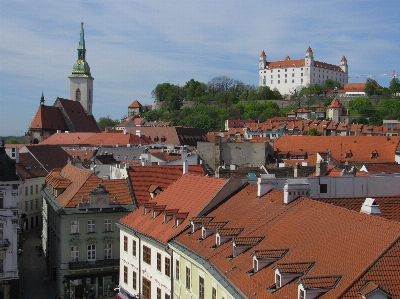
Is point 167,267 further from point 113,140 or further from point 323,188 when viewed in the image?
Result: point 113,140

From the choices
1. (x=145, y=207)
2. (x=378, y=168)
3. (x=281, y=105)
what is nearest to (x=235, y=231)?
(x=145, y=207)

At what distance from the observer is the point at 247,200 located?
24.6 meters

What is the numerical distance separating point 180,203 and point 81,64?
116m

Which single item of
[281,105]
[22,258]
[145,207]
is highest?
[281,105]

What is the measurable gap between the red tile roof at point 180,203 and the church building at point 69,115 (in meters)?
79.4

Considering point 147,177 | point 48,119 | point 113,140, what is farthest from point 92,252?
point 48,119

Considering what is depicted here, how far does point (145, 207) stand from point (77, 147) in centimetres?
6438

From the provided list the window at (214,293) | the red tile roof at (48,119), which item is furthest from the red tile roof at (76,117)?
the window at (214,293)

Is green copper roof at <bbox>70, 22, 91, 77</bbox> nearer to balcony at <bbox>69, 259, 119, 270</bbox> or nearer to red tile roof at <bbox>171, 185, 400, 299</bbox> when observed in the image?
balcony at <bbox>69, 259, 119, 270</bbox>

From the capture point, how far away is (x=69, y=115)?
4564 inches

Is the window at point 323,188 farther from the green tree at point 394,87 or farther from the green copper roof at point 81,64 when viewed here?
the green tree at point 394,87

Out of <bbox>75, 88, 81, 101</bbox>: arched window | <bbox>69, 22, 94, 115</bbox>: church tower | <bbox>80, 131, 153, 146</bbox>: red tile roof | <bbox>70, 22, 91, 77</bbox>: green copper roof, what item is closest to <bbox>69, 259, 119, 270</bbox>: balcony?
<bbox>80, 131, 153, 146</bbox>: red tile roof

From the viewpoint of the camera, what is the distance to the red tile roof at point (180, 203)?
2644 centimetres

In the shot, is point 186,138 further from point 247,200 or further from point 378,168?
point 247,200
